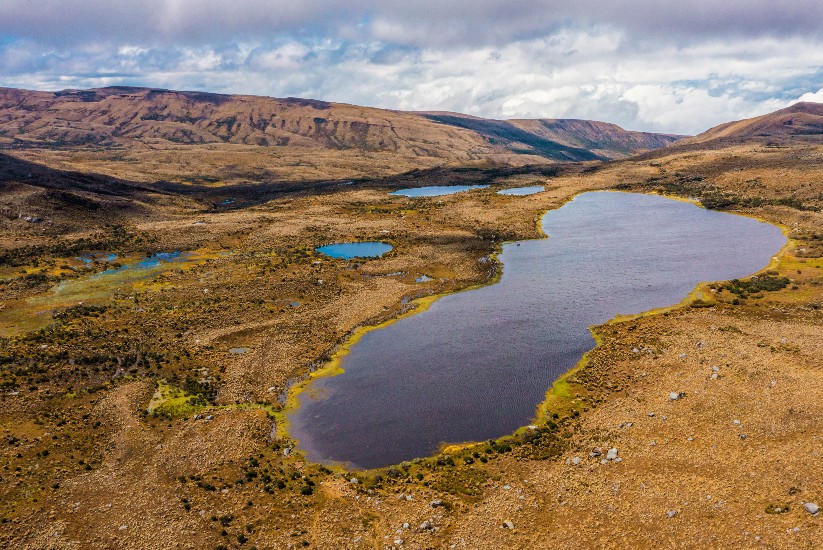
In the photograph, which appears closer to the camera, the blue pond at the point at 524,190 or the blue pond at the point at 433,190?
the blue pond at the point at 524,190

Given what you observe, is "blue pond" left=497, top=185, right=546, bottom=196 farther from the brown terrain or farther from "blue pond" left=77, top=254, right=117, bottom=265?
"blue pond" left=77, top=254, right=117, bottom=265

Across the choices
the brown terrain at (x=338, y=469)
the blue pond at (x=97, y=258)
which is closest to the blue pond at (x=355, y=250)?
the brown terrain at (x=338, y=469)

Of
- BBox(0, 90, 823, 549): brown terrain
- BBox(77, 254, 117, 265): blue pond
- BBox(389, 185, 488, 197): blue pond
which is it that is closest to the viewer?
BBox(0, 90, 823, 549): brown terrain

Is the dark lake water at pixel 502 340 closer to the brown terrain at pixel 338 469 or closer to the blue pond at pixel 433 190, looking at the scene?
the brown terrain at pixel 338 469

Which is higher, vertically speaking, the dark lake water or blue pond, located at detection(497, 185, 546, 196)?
blue pond, located at detection(497, 185, 546, 196)

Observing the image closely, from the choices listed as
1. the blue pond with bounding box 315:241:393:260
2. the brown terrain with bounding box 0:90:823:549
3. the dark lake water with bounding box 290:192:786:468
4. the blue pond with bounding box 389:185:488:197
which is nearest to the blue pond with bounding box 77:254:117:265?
the brown terrain with bounding box 0:90:823:549

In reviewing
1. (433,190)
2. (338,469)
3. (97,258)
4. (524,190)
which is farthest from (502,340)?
(433,190)
